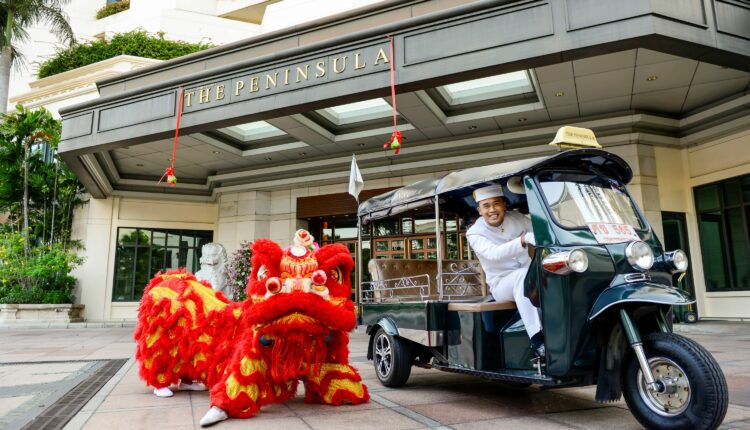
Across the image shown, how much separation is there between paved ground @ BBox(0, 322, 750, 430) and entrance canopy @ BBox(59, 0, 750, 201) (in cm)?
542

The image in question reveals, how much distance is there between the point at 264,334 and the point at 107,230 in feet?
56.2

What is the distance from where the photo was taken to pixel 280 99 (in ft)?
35.2

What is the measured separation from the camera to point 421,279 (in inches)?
249

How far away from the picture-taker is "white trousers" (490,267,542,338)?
12.5 feet

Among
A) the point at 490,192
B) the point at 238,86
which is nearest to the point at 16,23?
the point at 238,86

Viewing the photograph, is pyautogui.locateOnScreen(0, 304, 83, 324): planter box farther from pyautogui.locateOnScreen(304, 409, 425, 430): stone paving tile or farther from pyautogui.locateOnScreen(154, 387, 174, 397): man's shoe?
pyautogui.locateOnScreen(304, 409, 425, 430): stone paving tile

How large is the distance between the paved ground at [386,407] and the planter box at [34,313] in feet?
36.8

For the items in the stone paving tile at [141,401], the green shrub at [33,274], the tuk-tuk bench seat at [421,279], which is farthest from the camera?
the green shrub at [33,274]

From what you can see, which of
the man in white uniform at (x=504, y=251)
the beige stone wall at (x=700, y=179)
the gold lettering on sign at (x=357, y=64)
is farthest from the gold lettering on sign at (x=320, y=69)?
the beige stone wall at (x=700, y=179)

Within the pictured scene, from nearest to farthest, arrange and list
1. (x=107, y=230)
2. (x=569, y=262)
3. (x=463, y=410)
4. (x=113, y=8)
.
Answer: (x=569, y=262) → (x=463, y=410) → (x=107, y=230) → (x=113, y=8)

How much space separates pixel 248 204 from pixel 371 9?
30.6 feet

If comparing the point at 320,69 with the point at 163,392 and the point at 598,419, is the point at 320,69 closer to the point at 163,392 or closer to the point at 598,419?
the point at 163,392

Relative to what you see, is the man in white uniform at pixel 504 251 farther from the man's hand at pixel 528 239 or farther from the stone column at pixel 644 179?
the stone column at pixel 644 179

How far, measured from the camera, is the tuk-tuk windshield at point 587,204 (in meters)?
3.84
